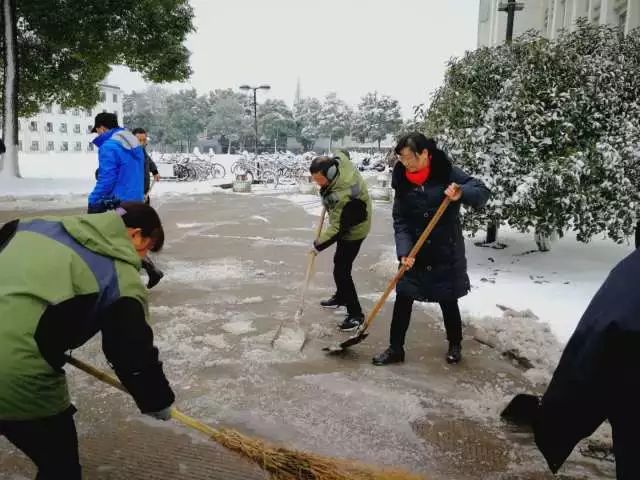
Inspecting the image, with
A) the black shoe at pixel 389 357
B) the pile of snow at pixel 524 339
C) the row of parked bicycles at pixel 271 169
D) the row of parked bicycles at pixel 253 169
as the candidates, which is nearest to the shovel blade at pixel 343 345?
the black shoe at pixel 389 357

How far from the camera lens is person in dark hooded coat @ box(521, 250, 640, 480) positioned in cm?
119

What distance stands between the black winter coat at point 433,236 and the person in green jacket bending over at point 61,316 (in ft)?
7.69

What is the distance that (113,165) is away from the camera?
5109mm

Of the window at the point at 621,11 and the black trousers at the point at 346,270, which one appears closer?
the black trousers at the point at 346,270

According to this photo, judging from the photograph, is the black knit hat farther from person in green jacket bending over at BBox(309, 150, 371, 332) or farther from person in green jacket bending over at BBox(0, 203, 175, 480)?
person in green jacket bending over at BBox(0, 203, 175, 480)

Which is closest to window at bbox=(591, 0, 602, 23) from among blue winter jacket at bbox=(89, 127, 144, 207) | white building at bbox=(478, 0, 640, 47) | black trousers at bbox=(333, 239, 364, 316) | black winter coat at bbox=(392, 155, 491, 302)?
white building at bbox=(478, 0, 640, 47)

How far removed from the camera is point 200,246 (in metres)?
8.85

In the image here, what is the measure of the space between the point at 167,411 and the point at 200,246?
23.2ft

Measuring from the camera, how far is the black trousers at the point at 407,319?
159 inches

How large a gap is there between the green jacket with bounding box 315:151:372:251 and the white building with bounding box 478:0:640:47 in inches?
173

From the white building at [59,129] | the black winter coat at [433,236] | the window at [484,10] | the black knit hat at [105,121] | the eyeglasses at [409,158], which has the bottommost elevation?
the black winter coat at [433,236]

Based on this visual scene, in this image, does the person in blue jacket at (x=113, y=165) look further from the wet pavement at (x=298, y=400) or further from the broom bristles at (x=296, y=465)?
the broom bristles at (x=296, y=465)

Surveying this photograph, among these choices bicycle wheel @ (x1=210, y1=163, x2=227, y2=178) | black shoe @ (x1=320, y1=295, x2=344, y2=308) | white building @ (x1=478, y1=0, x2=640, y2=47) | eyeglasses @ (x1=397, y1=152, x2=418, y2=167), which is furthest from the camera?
bicycle wheel @ (x1=210, y1=163, x2=227, y2=178)

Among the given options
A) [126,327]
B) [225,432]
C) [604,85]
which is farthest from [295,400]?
[604,85]
